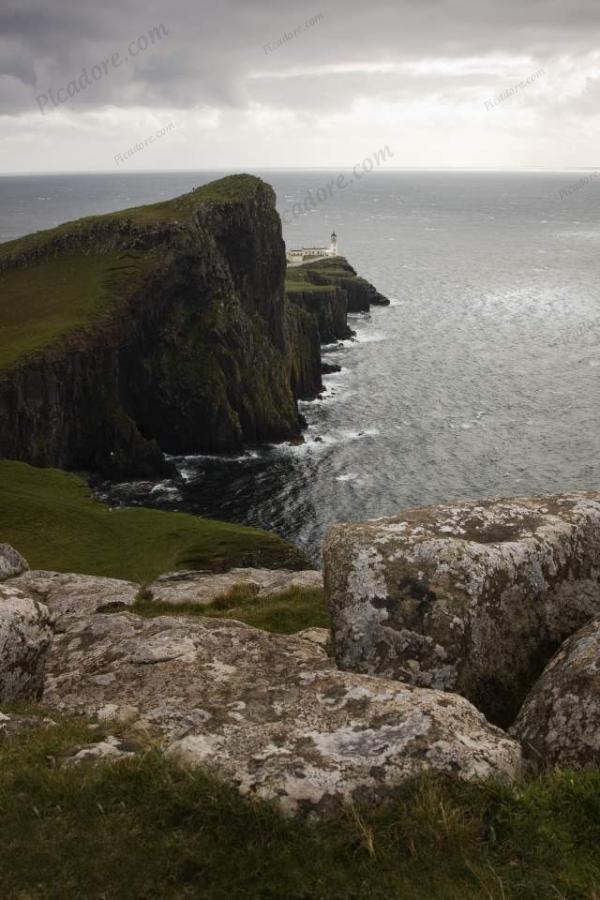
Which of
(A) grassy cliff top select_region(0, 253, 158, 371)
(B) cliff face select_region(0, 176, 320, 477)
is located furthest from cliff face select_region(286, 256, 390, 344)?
(A) grassy cliff top select_region(0, 253, 158, 371)

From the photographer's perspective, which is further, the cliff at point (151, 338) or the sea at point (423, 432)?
the sea at point (423, 432)

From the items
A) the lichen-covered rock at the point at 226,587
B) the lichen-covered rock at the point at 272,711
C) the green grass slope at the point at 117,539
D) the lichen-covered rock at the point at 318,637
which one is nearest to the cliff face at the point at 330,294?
the green grass slope at the point at 117,539

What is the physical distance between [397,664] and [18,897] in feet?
21.5

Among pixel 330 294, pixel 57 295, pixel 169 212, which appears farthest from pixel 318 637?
pixel 330 294

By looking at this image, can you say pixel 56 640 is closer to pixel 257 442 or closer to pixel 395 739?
pixel 395 739

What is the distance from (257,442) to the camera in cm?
8694

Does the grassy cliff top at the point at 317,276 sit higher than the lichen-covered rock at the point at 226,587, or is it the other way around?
the grassy cliff top at the point at 317,276

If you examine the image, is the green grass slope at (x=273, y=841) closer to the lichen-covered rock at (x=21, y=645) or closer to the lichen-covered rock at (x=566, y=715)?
the lichen-covered rock at (x=566, y=715)

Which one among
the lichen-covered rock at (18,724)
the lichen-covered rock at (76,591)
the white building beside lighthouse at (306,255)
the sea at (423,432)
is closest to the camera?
Result: the lichen-covered rock at (18,724)

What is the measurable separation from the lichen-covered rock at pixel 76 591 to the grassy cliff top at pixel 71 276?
44.2 metres

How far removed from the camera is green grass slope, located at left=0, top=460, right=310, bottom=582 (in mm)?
36875

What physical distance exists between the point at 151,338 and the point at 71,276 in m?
13.8

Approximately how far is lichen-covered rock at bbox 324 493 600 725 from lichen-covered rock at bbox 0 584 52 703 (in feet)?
16.1

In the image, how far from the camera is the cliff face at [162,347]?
67.6 m
